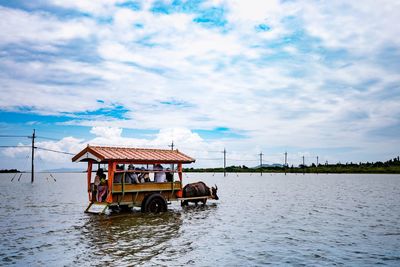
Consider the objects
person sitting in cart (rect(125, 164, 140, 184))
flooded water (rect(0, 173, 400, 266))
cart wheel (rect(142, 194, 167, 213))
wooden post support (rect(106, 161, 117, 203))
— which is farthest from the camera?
cart wheel (rect(142, 194, 167, 213))

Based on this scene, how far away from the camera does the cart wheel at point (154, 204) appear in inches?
842

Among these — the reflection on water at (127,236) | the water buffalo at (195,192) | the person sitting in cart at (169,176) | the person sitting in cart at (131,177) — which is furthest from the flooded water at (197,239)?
the water buffalo at (195,192)

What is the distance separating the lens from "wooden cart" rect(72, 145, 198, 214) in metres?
20.2

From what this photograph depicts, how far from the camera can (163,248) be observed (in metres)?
13.3

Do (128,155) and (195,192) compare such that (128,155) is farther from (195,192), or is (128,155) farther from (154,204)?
(195,192)

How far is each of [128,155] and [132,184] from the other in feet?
5.42

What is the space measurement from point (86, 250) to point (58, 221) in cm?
779

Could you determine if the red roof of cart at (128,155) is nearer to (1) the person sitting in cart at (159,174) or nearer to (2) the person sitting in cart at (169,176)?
(1) the person sitting in cart at (159,174)

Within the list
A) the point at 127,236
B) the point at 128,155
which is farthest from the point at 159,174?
the point at 127,236

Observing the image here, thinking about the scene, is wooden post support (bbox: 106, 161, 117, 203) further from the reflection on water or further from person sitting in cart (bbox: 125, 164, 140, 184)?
person sitting in cart (bbox: 125, 164, 140, 184)

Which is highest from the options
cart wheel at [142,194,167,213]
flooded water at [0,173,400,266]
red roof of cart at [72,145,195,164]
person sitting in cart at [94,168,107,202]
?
red roof of cart at [72,145,195,164]

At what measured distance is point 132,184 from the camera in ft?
68.8

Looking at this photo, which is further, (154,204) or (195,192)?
(195,192)

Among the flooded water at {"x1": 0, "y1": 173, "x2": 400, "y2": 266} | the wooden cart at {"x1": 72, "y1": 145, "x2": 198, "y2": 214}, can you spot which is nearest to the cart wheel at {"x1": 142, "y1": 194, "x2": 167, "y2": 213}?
the wooden cart at {"x1": 72, "y1": 145, "x2": 198, "y2": 214}
